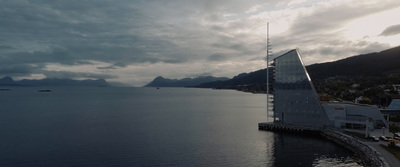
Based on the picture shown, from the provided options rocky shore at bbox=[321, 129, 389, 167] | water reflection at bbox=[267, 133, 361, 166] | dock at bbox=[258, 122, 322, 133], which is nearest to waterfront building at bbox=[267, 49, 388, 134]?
dock at bbox=[258, 122, 322, 133]

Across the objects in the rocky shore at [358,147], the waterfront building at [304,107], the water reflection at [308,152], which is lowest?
the water reflection at [308,152]

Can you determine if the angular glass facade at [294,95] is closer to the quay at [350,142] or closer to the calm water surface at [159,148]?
the quay at [350,142]

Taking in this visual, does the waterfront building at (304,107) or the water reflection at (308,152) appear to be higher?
the waterfront building at (304,107)

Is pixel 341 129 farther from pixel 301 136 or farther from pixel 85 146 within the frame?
pixel 85 146

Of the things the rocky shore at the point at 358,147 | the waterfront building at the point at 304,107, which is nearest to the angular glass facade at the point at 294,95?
the waterfront building at the point at 304,107

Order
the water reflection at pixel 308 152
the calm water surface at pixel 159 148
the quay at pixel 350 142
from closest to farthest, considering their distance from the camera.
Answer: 1. the quay at pixel 350 142
2. the calm water surface at pixel 159 148
3. the water reflection at pixel 308 152

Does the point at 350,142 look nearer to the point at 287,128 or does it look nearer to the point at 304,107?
the point at 304,107

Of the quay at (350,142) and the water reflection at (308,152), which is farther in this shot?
the water reflection at (308,152)

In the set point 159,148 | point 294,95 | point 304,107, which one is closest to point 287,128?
point 304,107
